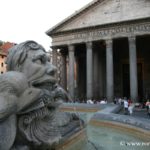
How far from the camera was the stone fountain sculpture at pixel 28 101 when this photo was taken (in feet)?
5.98

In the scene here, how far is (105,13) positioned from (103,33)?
2546mm

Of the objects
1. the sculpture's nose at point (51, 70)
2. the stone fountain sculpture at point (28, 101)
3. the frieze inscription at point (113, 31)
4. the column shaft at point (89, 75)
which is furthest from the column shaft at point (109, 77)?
the sculpture's nose at point (51, 70)

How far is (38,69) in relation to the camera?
2242 mm

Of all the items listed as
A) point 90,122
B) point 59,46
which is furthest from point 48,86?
point 59,46

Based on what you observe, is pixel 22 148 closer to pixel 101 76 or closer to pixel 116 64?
pixel 101 76

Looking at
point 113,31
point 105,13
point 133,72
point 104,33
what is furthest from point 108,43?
point 133,72

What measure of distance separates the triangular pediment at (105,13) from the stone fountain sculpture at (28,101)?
2294 cm

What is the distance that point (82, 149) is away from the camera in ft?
12.2

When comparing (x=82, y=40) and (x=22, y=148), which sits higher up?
(x=82, y=40)

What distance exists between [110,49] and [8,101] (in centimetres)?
2332

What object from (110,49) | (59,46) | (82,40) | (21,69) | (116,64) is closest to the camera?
(21,69)

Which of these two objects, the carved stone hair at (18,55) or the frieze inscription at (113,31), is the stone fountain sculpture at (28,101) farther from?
the frieze inscription at (113,31)

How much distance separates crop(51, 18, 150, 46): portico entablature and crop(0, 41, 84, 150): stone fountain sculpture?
22115 millimetres

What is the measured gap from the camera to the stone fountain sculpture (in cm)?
182
